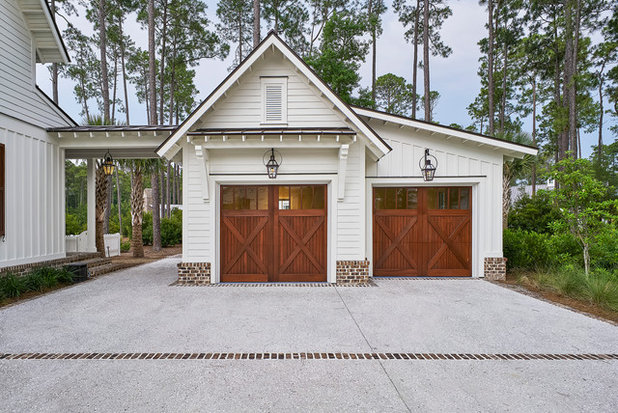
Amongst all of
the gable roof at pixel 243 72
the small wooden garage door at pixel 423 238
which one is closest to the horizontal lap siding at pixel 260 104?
the gable roof at pixel 243 72

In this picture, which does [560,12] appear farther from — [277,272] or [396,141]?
[277,272]

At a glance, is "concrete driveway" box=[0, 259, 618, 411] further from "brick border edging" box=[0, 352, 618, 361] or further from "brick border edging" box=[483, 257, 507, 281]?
"brick border edging" box=[483, 257, 507, 281]

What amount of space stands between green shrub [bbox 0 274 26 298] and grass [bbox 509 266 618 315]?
11274 mm

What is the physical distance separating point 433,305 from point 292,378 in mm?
3504

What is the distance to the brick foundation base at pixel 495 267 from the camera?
783cm

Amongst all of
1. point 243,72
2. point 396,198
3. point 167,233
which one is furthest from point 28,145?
point 167,233

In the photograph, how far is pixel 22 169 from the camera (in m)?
7.07

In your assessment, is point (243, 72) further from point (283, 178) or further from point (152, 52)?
point (152, 52)

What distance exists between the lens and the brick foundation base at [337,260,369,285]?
7.07 meters

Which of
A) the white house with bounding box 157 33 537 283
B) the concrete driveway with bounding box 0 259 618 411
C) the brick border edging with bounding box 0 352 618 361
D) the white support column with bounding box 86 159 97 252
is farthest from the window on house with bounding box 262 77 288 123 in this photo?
the white support column with bounding box 86 159 97 252

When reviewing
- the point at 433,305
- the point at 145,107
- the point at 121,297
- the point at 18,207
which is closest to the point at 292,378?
the point at 433,305

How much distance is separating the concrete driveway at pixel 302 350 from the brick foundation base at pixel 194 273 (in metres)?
0.81

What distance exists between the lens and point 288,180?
284 inches

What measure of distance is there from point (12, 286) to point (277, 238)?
552 centimetres
